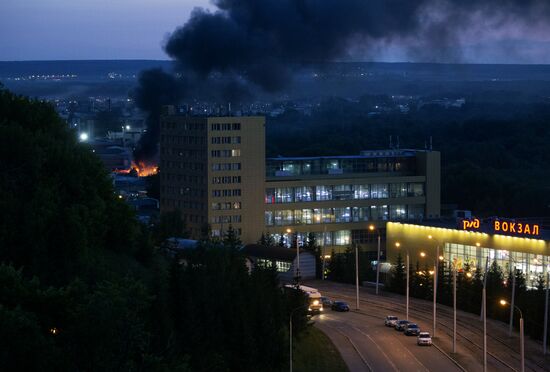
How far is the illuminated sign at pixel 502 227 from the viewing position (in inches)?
1870

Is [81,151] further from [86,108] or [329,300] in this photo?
[86,108]

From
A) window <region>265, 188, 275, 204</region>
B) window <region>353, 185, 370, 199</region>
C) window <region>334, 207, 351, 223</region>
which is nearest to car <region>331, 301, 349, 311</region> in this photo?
window <region>265, 188, 275, 204</region>

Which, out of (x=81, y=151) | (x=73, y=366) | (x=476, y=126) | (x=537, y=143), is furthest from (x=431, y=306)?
(x=476, y=126)

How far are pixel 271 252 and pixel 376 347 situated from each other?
59.8 ft

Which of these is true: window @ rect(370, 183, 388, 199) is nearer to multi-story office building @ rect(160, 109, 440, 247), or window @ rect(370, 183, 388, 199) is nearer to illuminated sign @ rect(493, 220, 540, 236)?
multi-story office building @ rect(160, 109, 440, 247)

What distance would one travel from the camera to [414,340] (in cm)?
3362

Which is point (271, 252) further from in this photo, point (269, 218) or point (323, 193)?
point (323, 193)

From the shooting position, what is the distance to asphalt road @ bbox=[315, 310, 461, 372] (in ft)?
98.0

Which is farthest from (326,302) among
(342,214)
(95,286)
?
(342,214)

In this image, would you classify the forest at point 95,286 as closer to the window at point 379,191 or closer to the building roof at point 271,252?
the building roof at point 271,252

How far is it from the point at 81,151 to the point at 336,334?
8889mm

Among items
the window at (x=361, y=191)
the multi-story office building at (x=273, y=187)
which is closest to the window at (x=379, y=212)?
the multi-story office building at (x=273, y=187)

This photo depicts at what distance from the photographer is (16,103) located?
31.1 meters

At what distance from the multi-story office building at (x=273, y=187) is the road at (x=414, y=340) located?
21.7 meters
